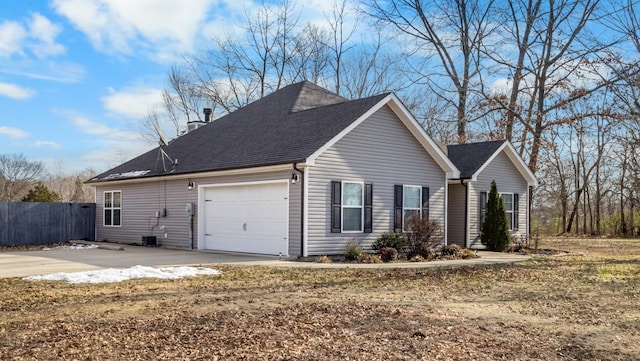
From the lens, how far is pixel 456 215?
66.5 ft

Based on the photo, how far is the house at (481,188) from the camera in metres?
20.0

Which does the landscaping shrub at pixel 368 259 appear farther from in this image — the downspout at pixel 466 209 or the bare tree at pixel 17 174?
the bare tree at pixel 17 174

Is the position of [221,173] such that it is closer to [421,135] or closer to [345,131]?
[345,131]

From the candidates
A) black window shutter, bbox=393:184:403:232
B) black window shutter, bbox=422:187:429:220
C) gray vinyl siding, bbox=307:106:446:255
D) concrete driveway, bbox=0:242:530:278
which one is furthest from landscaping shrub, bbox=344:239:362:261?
black window shutter, bbox=422:187:429:220

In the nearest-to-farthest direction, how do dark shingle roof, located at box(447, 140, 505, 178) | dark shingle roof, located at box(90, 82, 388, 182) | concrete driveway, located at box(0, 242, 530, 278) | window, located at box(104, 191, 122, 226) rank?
concrete driveway, located at box(0, 242, 530, 278) < dark shingle roof, located at box(90, 82, 388, 182) < dark shingle roof, located at box(447, 140, 505, 178) < window, located at box(104, 191, 122, 226)

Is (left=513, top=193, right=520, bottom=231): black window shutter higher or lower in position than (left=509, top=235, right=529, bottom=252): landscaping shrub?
higher

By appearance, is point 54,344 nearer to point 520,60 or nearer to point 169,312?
point 169,312

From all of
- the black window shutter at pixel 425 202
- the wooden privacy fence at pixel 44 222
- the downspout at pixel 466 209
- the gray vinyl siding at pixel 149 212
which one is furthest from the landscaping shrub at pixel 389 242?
the wooden privacy fence at pixel 44 222

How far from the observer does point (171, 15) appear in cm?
1609

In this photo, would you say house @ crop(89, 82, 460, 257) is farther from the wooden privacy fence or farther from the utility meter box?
the wooden privacy fence

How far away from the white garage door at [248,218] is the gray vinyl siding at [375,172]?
90 centimetres

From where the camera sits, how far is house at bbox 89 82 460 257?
50.0 feet

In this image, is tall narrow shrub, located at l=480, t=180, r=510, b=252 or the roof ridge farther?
the roof ridge

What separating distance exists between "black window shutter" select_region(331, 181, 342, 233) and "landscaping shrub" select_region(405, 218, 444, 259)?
2.19 metres
